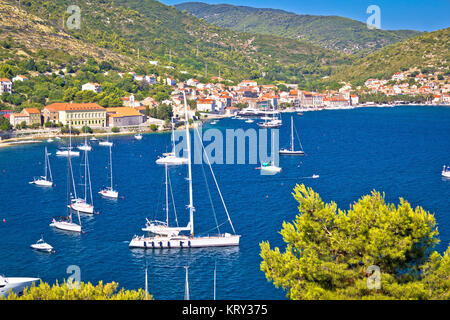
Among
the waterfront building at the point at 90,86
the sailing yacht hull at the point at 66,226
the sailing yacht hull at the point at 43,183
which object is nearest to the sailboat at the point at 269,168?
the sailing yacht hull at the point at 43,183

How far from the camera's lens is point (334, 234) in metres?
15.8

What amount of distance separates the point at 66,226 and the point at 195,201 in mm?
11365

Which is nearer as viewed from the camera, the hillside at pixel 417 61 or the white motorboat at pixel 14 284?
the white motorboat at pixel 14 284

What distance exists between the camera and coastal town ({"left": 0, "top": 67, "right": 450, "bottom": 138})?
281 ft

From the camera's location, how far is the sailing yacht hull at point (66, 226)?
112ft

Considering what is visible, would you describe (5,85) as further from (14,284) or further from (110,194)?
(14,284)

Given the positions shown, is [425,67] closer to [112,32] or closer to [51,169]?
[112,32]

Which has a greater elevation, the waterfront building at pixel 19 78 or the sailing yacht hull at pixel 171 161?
the waterfront building at pixel 19 78

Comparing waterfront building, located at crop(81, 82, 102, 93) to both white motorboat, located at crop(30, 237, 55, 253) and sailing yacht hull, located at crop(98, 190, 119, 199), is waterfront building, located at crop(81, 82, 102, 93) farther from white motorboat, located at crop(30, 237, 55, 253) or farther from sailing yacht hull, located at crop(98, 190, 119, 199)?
white motorboat, located at crop(30, 237, 55, 253)

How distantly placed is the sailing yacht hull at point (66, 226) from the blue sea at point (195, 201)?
1.92ft

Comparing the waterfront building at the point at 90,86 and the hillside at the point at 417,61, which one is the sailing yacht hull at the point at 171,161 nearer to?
the waterfront building at the point at 90,86

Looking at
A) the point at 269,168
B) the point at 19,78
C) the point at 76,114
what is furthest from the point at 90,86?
the point at 269,168

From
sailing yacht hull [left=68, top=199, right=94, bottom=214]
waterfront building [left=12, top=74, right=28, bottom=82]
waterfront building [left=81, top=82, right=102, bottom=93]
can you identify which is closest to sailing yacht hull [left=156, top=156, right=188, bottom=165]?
sailing yacht hull [left=68, top=199, right=94, bottom=214]
